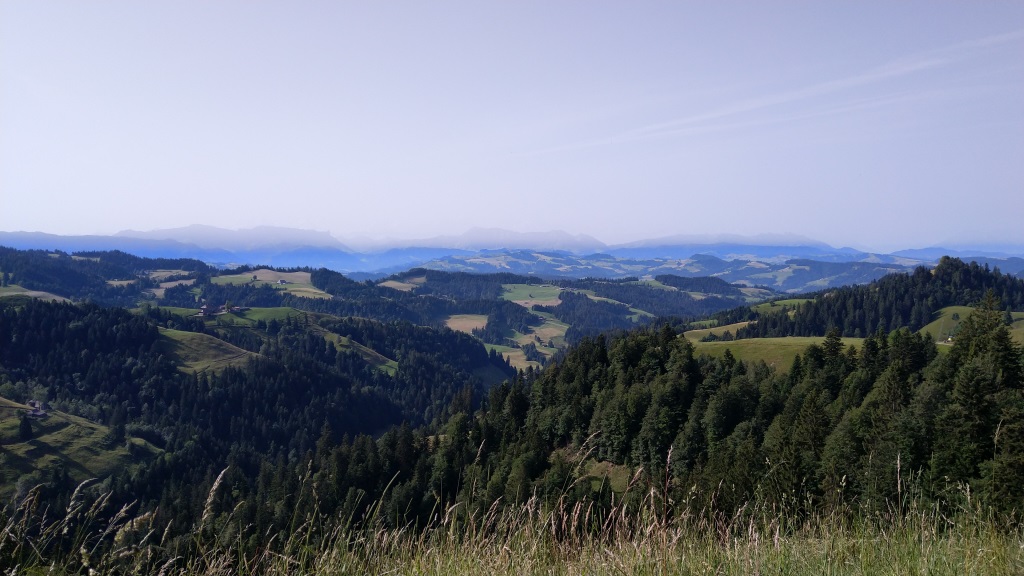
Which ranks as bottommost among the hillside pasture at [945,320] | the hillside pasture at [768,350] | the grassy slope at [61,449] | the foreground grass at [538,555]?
the grassy slope at [61,449]

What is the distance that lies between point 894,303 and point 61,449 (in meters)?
244

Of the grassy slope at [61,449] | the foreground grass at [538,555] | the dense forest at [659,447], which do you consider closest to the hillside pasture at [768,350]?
the dense forest at [659,447]

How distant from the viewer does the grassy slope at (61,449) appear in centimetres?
11075

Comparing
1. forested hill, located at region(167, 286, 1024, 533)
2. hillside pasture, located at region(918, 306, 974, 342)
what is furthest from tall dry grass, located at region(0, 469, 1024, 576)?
hillside pasture, located at region(918, 306, 974, 342)

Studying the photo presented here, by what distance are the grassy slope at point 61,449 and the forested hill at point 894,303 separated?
177968mm

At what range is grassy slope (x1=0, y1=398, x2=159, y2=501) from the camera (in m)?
111

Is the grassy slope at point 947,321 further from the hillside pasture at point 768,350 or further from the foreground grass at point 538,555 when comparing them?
the foreground grass at point 538,555

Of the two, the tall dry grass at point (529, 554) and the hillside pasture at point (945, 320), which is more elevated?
the tall dry grass at point (529, 554)

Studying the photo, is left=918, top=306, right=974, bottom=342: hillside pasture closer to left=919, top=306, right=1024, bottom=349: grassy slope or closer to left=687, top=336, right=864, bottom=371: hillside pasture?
left=919, top=306, right=1024, bottom=349: grassy slope

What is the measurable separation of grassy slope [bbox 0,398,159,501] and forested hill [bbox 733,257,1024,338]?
584 feet

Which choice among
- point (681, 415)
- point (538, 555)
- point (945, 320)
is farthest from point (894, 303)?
point (538, 555)

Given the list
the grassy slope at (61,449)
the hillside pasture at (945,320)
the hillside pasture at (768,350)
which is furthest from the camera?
the hillside pasture at (945,320)

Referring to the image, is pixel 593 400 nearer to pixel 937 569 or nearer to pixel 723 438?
pixel 723 438

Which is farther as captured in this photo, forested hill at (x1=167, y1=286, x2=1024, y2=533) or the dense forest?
forested hill at (x1=167, y1=286, x2=1024, y2=533)
